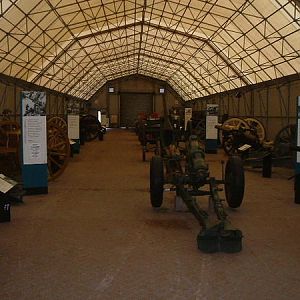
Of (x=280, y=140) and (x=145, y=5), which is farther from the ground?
(x=145, y=5)

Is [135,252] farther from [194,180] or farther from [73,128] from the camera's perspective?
[73,128]

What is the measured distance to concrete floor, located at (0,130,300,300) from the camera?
4621 mm

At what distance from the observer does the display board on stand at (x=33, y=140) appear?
9.82 metres

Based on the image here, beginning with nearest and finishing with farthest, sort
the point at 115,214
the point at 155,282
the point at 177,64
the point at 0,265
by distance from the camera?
the point at 155,282 → the point at 0,265 → the point at 115,214 → the point at 177,64

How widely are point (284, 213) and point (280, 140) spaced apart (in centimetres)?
750

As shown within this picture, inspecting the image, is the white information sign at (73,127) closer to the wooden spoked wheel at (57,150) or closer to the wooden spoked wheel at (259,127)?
the wooden spoked wheel at (57,150)

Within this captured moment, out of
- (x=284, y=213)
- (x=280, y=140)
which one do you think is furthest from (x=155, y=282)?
(x=280, y=140)

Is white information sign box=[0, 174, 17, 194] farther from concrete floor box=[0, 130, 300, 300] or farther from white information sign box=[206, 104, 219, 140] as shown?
white information sign box=[206, 104, 219, 140]

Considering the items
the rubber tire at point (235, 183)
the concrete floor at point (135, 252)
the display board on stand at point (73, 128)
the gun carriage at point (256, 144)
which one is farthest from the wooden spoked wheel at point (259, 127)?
the rubber tire at point (235, 183)

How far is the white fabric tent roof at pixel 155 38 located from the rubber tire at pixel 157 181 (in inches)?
391

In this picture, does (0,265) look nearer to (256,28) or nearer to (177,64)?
(256,28)

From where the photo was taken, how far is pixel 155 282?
189 inches

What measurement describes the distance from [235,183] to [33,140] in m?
4.47

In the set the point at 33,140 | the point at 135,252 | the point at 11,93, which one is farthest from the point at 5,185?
the point at 11,93
